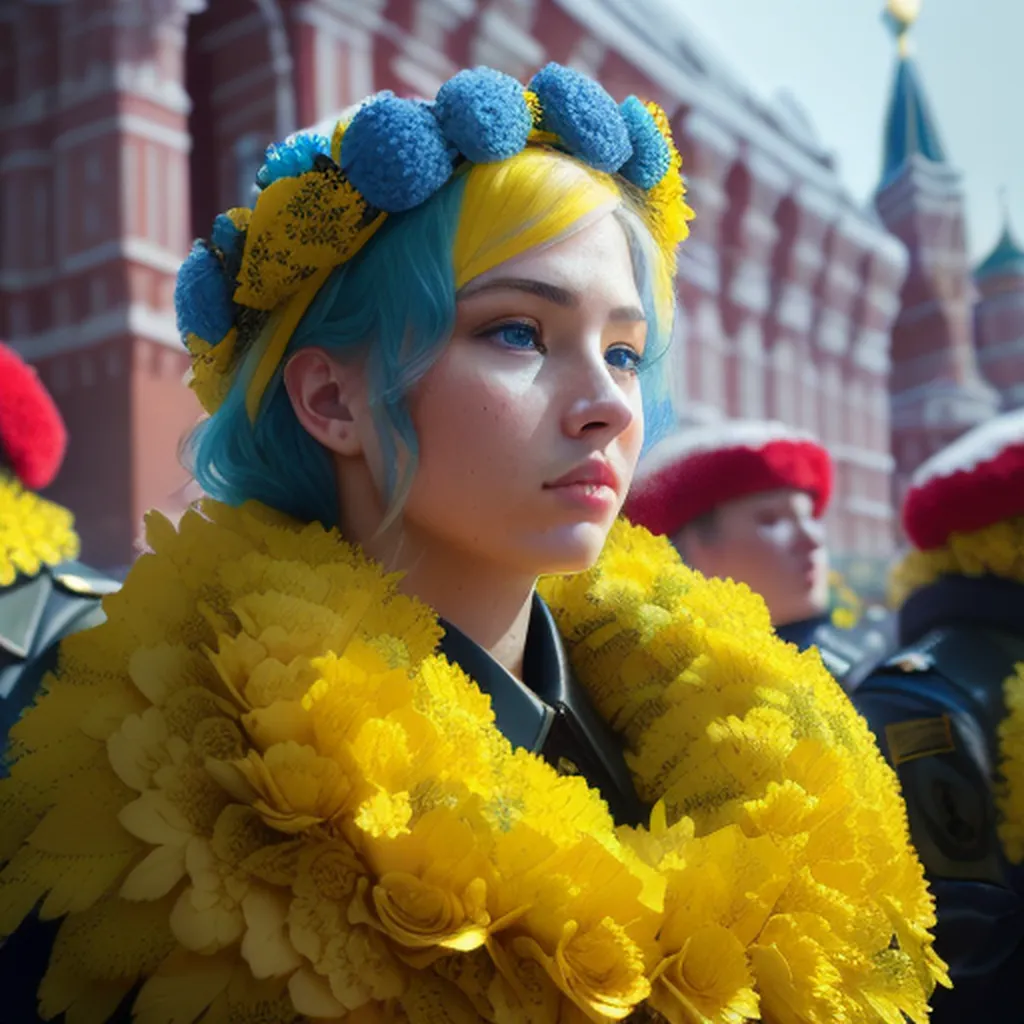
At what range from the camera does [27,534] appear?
1.74 meters

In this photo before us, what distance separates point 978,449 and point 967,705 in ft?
1.25

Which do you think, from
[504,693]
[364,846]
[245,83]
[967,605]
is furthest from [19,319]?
[364,846]

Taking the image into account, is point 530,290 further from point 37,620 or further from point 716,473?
A: point 716,473

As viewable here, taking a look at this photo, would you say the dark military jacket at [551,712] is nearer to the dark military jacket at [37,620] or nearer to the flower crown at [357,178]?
the flower crown at [357,178]

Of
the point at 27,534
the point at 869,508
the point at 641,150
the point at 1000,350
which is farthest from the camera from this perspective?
the point at 1000,350

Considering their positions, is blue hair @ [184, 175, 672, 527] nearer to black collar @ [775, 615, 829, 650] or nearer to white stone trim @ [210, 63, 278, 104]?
black collar @ [775, 615, 829, 650]

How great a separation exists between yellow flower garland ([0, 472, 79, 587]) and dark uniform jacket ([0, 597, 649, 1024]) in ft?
3.25

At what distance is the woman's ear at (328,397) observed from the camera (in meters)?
0.93

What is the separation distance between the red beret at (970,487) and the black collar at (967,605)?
69mm

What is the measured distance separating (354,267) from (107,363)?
80.6 inches

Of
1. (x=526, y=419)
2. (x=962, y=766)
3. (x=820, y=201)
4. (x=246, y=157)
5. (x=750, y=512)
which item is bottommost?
(x=962, y=766)

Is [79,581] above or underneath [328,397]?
underneath

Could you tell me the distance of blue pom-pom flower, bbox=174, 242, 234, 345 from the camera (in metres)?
0.94

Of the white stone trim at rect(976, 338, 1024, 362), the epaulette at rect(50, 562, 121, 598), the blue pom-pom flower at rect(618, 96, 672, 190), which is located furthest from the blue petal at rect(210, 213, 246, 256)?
the white stone trim at rect(976, 338, 1024, 362)
